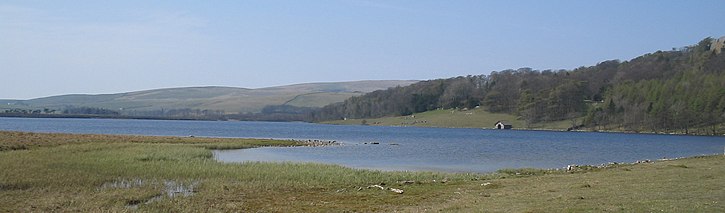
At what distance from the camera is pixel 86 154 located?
4550 centimetres

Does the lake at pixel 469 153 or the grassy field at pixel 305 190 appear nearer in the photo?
the grassy field at pixel 305 190

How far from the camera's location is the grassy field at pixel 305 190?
2186cm

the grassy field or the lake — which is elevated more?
the grassy field

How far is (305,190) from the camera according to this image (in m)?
29.0

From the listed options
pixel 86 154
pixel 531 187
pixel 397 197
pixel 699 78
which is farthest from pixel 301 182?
pixel 699 78

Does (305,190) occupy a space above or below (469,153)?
above

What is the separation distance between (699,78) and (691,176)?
184866 mm

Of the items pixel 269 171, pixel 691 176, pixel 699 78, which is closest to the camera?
pixel 691 176

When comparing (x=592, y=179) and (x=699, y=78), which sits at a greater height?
(x=699, y=78)

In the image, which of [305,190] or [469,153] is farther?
[469,153]

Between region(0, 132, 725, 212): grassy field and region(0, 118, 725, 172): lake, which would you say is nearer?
region(0, 132, 725, 212): grassy field

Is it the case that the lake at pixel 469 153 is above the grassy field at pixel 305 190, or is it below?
Answer: below

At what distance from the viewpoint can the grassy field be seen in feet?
71.7

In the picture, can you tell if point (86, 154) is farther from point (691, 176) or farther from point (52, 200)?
point (691, 176)
